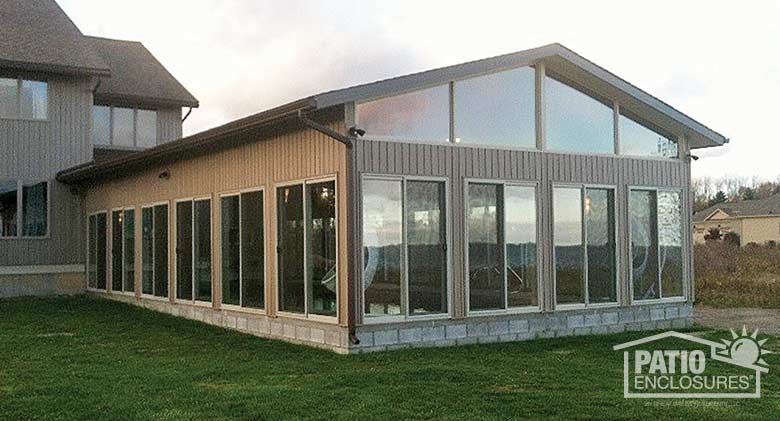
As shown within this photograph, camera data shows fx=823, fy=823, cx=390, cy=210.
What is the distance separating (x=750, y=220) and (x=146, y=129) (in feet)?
134

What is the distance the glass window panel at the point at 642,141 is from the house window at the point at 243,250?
5428mm

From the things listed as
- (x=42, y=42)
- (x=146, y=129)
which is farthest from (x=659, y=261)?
(x=146, y=129)

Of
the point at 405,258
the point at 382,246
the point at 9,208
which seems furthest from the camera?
the point at 9,208

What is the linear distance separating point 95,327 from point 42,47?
8689 mm

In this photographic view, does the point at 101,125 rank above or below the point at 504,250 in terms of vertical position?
above

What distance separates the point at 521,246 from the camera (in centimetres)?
1091

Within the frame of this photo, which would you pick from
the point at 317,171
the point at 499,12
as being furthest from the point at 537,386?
the point at 499,12

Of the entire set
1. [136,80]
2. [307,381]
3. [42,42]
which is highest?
[42,42]

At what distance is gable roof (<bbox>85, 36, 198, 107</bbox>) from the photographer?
21.0 m

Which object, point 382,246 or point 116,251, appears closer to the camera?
point 382,246

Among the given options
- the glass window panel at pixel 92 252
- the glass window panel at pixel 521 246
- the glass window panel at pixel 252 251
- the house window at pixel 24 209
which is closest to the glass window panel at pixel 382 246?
the glass window panel at pixel 521 246

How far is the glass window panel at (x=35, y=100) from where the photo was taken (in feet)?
59.0

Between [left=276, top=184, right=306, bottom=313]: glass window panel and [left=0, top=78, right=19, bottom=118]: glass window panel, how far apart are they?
9782 millimetres

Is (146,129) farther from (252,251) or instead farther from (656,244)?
(656,244)
